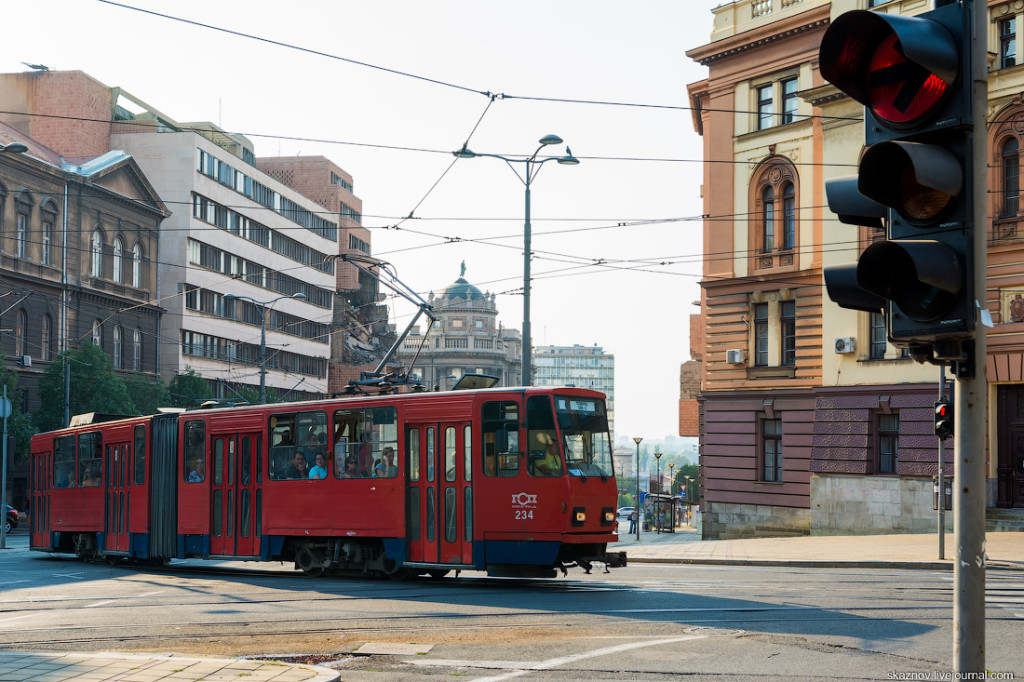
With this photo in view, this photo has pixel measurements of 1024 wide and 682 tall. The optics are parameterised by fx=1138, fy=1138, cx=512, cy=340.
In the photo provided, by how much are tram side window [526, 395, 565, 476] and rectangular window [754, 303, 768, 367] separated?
20.2m

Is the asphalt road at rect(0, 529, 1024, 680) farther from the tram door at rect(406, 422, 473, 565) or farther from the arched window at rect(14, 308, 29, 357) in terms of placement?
the arched window at rect(14, 308, 29, 357)

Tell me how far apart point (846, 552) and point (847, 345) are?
10809mm

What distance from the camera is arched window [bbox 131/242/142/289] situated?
6444 cm

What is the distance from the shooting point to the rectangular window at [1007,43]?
28.3m

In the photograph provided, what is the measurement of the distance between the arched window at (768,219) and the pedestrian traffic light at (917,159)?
105 ft

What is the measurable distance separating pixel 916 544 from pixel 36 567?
740 inches

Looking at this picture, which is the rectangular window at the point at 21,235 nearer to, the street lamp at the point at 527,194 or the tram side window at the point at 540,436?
the street lamp at the point at 527,194

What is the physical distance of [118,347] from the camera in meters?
63.1

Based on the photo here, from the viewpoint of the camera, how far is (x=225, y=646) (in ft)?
36.1

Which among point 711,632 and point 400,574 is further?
point 400,574

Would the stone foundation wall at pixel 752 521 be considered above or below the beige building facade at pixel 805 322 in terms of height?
below

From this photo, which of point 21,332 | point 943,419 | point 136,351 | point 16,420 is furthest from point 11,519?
point 943,419

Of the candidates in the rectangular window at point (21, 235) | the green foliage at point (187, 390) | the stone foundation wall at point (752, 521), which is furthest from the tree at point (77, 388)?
the stone foundation wall at point (752, 521)

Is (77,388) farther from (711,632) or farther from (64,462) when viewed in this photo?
(711,632)
